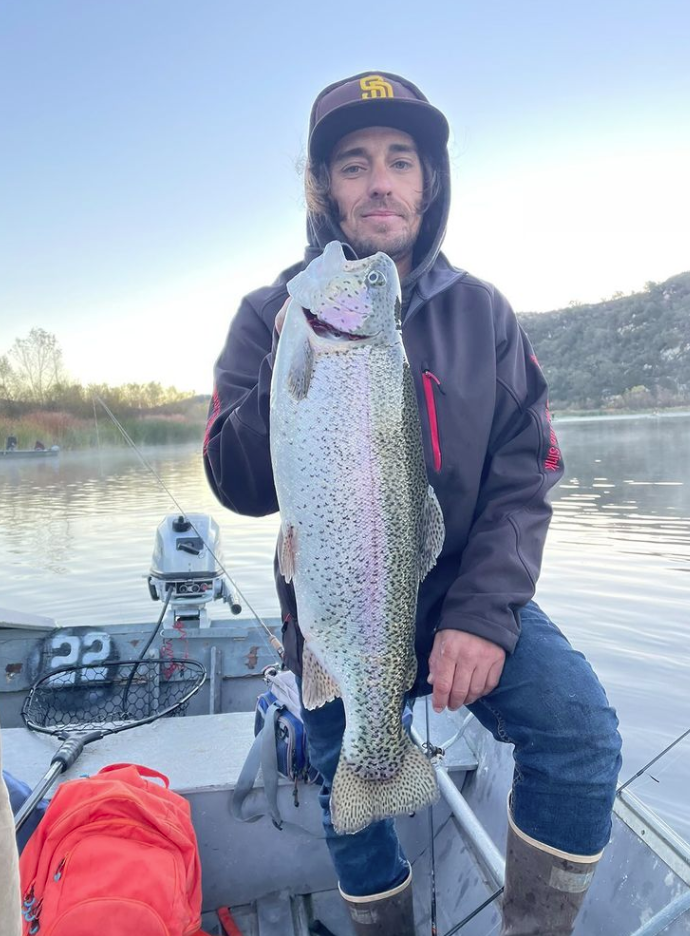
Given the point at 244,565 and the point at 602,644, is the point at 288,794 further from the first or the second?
the point at 244,565

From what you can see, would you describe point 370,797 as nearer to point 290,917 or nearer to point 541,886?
point 541,886

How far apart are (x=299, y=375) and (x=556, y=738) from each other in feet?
4.08

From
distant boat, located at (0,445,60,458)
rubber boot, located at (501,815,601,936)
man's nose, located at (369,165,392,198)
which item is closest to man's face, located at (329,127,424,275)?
man's nose, located at (369,165,392,198)

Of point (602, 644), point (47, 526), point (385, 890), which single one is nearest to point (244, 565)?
point (602, 644)

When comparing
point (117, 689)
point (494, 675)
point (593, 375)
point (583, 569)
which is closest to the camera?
point (494, 675)

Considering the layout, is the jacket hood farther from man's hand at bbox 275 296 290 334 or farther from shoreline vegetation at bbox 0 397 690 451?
shoreline vegetation at bbox 0 397 690 451

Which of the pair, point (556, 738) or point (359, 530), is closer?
point (556, 738)

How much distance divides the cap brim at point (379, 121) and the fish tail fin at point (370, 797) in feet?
7.04

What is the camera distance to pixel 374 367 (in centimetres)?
204

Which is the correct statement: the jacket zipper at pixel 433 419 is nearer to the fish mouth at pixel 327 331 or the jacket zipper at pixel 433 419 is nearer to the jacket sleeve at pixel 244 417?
the fish mouth at pixel 327 331

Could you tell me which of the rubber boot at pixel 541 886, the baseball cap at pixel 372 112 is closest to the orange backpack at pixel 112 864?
the rubber boot at pixel 541 886

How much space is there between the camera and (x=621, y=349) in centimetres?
9725

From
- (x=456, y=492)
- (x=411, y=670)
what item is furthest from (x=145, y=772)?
(x=456, y=492)

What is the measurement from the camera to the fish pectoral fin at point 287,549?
2027 mm
